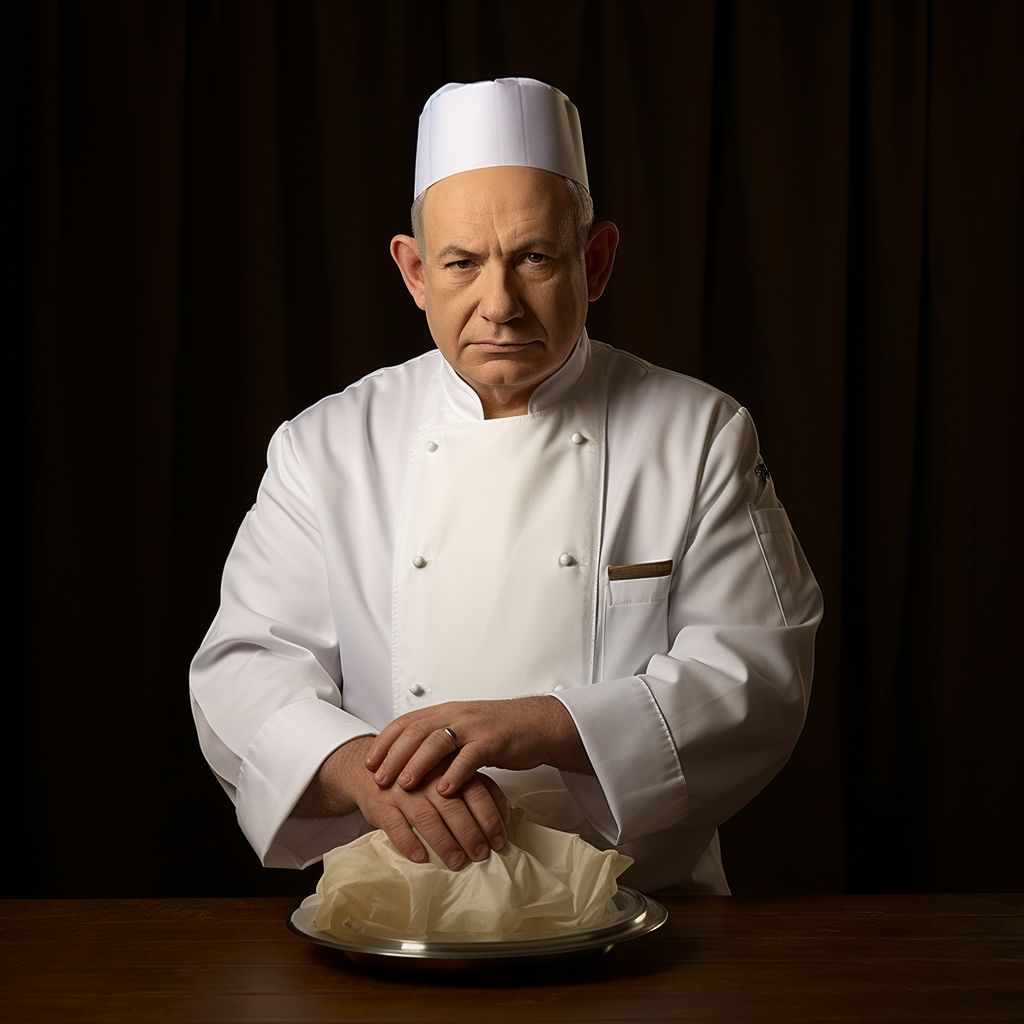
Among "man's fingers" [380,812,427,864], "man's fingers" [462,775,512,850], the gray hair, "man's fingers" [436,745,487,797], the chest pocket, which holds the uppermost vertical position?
the gray hair

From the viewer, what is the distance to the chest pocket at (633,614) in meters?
1.52

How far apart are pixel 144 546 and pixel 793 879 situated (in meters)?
1.63

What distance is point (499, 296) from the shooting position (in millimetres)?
1460

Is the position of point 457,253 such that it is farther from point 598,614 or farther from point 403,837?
point 403,837

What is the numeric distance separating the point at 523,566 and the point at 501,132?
1.87 feet

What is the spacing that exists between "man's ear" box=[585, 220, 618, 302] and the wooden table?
2.76 ft

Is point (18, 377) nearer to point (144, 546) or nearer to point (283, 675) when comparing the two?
point (144, 546)

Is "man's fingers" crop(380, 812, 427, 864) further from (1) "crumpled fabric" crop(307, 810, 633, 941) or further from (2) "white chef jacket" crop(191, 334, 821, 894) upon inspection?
(2) "white chef jacket" crop(191, 334, 821, 894)

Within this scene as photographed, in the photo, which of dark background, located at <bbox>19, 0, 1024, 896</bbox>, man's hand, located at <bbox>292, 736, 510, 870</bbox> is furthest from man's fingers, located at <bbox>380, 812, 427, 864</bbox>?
dark background, located at <bbox>19, 0, 1024, 896</bbox>

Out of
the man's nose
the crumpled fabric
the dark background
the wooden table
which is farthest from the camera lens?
the dark background

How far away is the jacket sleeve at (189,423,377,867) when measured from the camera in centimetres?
133

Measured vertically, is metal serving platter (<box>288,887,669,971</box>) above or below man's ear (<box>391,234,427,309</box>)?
below

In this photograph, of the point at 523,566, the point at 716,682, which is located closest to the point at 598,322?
the point at 523,566

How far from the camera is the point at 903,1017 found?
3.02ft
